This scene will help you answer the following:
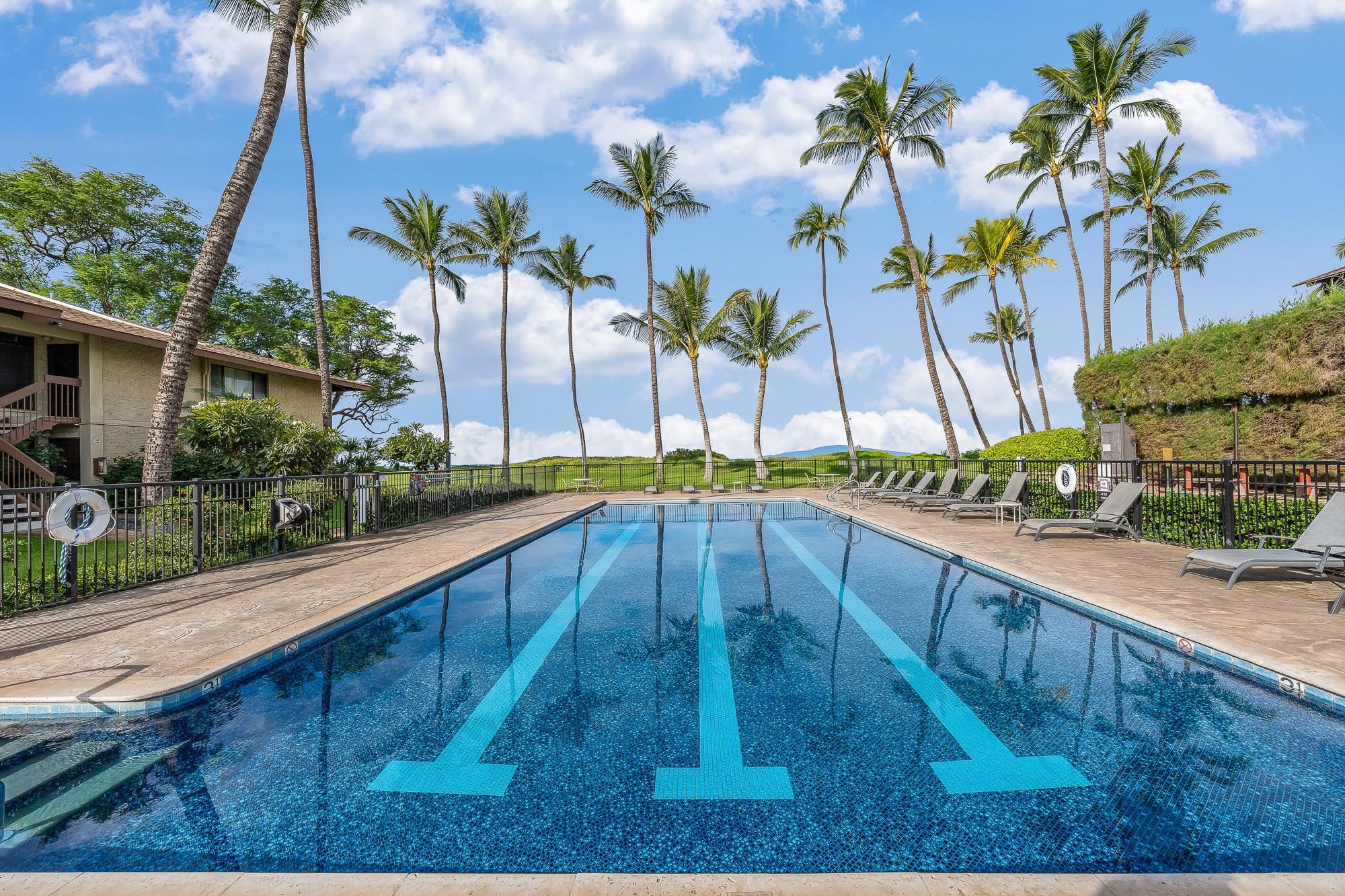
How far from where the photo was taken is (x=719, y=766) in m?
3.09

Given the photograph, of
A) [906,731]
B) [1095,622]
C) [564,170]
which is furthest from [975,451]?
[906,731]

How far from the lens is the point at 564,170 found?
51.9ft

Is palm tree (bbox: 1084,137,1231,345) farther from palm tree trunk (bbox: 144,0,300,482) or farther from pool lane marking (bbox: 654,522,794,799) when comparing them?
palm tree trunk (bbox: 144,0,300,482)

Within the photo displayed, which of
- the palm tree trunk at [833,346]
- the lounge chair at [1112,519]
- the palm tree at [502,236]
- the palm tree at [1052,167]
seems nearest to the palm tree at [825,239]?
the palm tree trunk at [833,346]

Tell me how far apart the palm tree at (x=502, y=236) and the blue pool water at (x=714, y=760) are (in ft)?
67.7

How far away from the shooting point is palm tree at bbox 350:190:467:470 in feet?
75.4

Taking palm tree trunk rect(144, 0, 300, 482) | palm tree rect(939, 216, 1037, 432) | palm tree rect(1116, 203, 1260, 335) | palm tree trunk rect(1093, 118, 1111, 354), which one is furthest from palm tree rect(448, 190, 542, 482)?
palm tree rect(1116, 203, 1260, 335)

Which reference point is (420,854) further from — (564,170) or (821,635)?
(564,170)

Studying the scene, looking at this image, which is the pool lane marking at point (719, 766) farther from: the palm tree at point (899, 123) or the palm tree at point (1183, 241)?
the palm tree at point (1183, 241)

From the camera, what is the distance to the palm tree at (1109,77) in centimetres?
1827

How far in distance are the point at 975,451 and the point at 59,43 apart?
121 feet

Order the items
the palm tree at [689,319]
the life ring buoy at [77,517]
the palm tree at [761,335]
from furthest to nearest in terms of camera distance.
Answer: the palm tree at [761,335], the palm tree at [689,319], the life ring buoy at [77,517]

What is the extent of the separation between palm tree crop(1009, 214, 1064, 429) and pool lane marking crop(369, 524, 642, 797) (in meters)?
30.0

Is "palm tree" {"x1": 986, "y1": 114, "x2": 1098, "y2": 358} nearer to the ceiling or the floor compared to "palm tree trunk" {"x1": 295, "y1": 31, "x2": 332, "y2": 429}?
nearer to the ceiling
